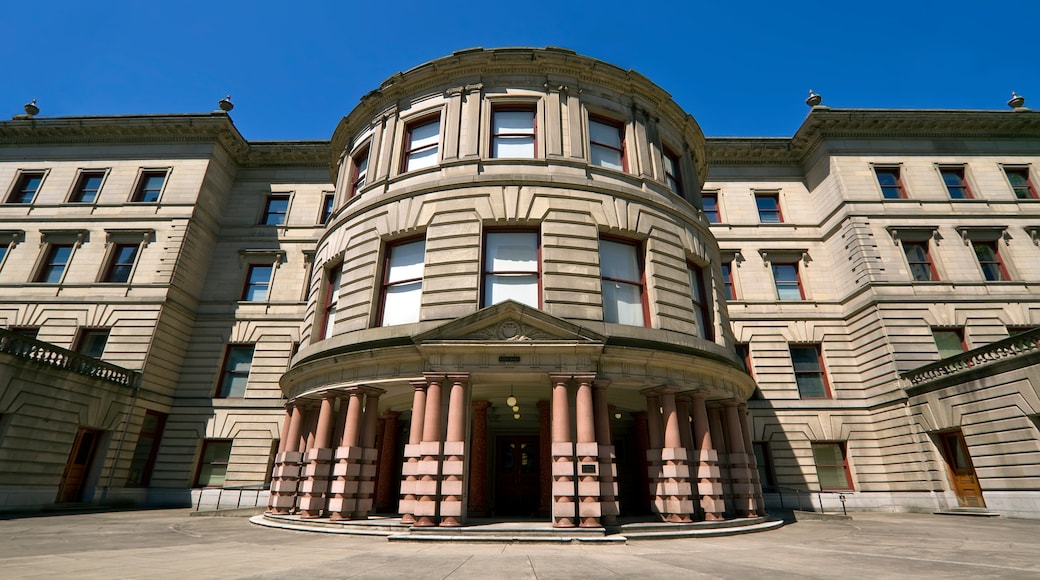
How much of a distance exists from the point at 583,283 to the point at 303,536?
9130 mm

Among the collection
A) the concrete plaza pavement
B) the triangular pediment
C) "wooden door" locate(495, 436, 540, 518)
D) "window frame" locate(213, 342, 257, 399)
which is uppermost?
"window frame" locate(213, 342, 257, 399)

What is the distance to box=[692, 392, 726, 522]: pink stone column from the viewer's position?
12414mm

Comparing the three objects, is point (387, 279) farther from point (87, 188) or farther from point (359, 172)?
point (87, 188)

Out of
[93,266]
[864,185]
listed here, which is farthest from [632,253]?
[93,266]

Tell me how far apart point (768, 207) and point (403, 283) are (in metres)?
23.1

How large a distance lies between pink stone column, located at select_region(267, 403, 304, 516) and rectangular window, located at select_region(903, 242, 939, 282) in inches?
1080

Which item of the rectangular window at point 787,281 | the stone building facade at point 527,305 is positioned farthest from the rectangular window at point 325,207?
the rectangular window at point 787,281

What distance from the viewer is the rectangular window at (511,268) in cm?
1362

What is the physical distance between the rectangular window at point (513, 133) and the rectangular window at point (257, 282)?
54.9ft

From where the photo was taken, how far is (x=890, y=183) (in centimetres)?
2605

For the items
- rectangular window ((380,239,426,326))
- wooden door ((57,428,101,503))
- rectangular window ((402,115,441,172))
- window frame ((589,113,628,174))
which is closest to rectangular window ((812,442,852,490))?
window frame ((589,113,628,174))

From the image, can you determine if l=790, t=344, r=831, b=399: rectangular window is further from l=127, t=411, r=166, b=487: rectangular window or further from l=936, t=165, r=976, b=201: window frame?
l=127, t=411, r=166, b=487: rectangular window

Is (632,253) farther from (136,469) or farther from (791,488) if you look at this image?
(136,469)

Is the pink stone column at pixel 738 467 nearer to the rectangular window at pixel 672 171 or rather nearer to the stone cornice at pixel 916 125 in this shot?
the rectangular window at pixel 672 171
